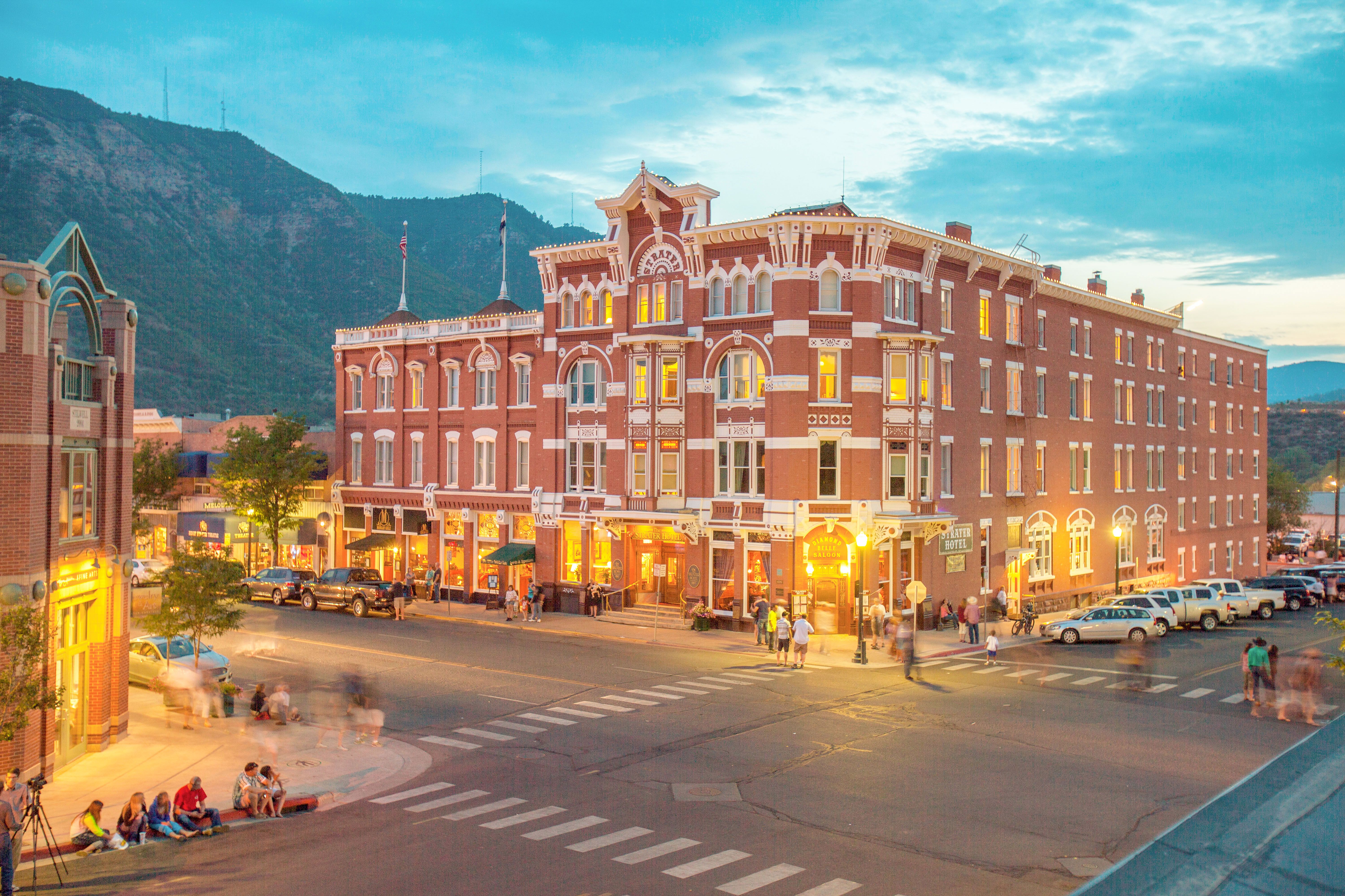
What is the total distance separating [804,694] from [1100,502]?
35.0 meters

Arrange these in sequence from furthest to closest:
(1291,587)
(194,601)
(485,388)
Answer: (1291,587) → (485,388) → (194,601)

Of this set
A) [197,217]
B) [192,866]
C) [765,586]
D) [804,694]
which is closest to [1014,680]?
[804,694]

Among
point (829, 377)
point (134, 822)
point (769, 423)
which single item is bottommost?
point (134, 822)

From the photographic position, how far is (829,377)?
135 feet

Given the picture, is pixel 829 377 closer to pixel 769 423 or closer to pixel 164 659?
pixel 769 423

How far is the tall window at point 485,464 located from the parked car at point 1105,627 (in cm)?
2723

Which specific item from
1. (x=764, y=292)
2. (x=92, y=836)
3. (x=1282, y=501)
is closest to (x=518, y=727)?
(x=92, y=836)

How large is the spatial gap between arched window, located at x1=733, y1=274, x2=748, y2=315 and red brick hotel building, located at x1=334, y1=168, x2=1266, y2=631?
86 millimetres

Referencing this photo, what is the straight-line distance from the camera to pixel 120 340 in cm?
2378

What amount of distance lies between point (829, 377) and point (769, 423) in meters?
3.02

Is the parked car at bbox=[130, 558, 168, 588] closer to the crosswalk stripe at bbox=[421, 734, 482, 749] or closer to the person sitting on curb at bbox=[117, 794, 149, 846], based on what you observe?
the crosswalk stripe at bbox=[421, 734, 482, 749]

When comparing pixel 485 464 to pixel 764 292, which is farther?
pixel 485 464

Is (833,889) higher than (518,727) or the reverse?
higher

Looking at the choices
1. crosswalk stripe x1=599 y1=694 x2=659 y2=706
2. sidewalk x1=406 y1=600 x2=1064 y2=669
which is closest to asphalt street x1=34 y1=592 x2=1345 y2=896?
crosswalk stripe x1=599 y1=694 x2=659 y2=706
